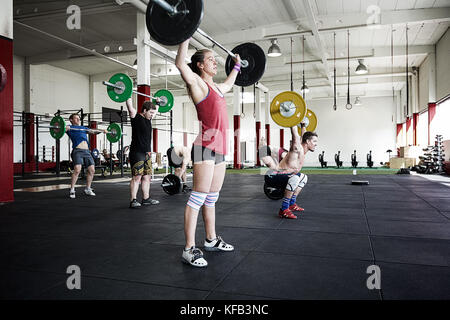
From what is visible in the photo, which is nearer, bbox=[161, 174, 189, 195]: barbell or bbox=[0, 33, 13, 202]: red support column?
bbox=[0, 33, 13, 202]: red support column

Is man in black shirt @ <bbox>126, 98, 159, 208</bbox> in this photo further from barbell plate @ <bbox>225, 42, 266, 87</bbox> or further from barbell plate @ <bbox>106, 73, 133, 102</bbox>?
barbell plate @ <bbox>225, 42, 266, 87</bbox>

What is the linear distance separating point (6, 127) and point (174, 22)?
2.72 meters

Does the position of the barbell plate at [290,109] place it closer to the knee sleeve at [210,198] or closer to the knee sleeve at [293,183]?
the knee sleeve at [293,183]

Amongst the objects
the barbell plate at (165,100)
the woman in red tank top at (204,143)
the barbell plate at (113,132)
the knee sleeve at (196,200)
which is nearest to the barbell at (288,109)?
the woman in red tank top at (204,143)

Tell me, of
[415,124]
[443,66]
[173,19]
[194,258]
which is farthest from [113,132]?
[415,124]

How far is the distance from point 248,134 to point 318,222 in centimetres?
1529

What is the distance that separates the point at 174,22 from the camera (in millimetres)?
1525

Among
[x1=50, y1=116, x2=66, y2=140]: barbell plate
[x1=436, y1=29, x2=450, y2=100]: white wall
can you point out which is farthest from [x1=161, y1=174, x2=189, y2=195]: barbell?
[x1=436, y1=29, x2=450, y2=100]: white wall

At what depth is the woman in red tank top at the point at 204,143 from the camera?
1.42m

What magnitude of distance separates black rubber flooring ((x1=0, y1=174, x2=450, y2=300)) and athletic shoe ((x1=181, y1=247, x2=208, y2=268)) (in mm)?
36

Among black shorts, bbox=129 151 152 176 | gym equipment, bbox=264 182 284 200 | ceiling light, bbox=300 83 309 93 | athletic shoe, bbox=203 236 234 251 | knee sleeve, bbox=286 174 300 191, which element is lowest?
athletic shoe, bbox=203 236 234 251

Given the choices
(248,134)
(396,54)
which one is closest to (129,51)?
(396,54)

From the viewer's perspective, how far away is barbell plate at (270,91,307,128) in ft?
8.70
